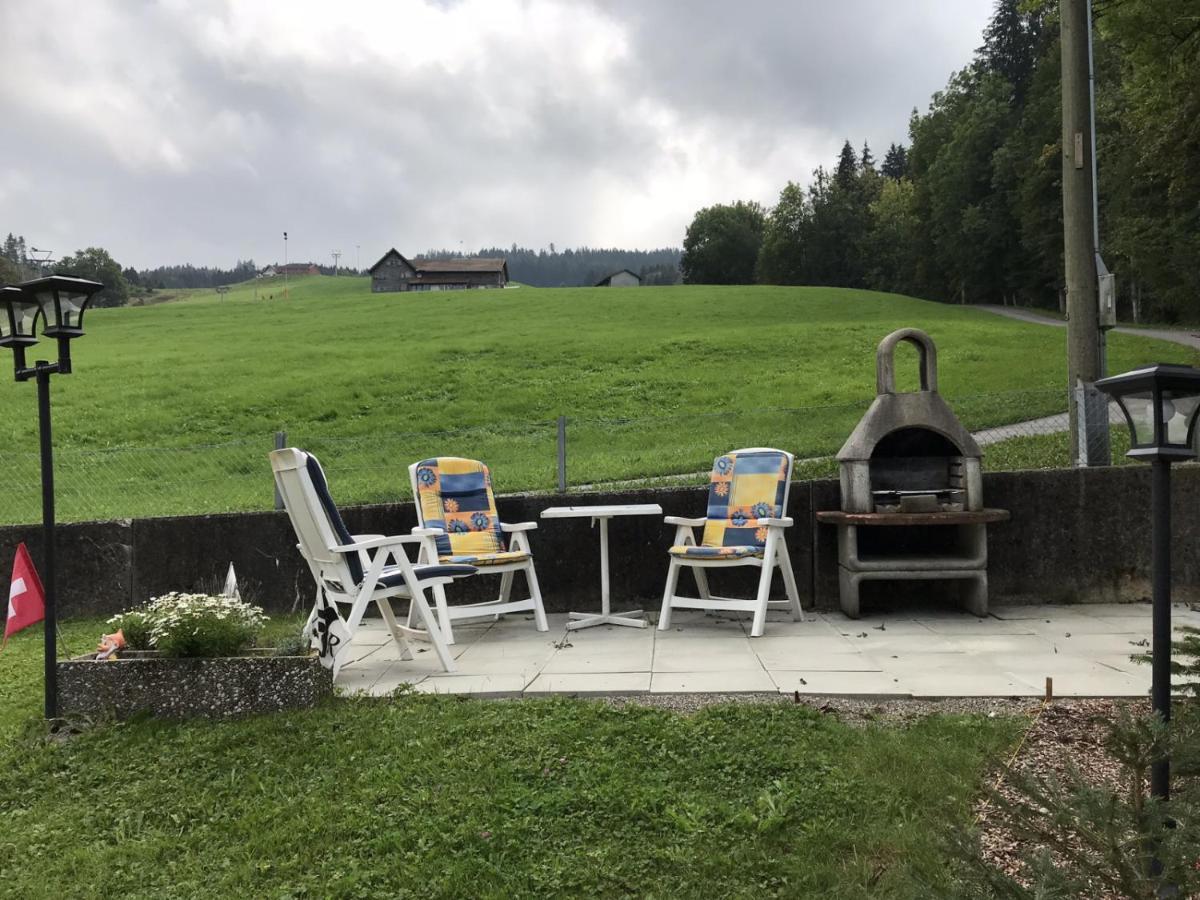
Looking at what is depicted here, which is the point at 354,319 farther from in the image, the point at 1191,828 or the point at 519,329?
the point at 1191,828

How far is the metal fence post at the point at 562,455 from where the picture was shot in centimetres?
719

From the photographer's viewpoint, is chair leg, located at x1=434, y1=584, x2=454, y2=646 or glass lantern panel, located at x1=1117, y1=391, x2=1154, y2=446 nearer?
glass lantern panel, located at x1=1117, y1=391, x2=1154, y2=446

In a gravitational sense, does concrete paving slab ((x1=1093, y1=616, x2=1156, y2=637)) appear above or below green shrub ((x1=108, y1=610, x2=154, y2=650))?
below

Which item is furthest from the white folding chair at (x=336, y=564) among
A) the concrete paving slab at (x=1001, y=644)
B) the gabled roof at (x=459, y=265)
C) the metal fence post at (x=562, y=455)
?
the gabled roof at (x=459, y=265)

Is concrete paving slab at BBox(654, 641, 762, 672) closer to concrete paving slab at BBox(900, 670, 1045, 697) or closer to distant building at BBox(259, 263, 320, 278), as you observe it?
concrete paving slab at BBox(900, 670, 1045, 697)

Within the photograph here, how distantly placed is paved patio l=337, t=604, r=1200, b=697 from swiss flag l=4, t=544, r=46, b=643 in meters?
1.51

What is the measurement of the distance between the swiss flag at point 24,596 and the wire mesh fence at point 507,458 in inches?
111

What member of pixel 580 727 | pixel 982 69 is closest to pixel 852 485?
pixel 580 727

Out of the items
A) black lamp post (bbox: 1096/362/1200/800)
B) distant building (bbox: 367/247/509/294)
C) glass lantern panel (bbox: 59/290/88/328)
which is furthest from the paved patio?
distant building (bbox: 367/247/509/294)

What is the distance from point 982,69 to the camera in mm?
52000

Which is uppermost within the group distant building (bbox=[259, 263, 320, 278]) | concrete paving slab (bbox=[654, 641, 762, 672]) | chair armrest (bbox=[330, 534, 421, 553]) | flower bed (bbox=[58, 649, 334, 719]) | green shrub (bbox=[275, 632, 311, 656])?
distant building (bbox=[259, 263, 320, 278])

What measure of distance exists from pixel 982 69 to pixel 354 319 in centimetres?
4032

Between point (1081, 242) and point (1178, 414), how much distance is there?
17.0ft

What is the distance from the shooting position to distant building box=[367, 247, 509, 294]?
8681 centimetres
